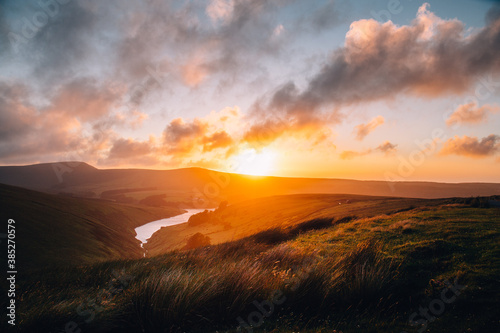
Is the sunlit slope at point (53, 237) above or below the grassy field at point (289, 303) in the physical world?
below

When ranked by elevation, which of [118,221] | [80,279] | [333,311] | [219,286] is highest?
[219,286]

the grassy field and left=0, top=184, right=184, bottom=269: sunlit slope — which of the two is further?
left=0, top=184, right=184, bottom=269: sunlit slope

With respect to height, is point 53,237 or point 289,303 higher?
point 289,303

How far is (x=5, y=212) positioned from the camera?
62.7 metres

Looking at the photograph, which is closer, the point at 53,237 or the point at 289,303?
the point at 289,303

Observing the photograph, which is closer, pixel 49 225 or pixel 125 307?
pixel 125 307

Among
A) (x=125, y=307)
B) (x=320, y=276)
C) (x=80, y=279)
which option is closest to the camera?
(x=125, y=307)

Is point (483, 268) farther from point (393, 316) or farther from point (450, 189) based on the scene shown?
point (450, 189)

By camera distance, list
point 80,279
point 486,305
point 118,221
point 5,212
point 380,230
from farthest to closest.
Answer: point 118,221, point 5,212, point 380,230, point 80,279, point 486,305

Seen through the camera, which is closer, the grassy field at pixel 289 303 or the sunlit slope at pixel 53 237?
the grassy field at pixel 289 303

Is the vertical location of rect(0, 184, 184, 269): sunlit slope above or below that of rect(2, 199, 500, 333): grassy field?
below

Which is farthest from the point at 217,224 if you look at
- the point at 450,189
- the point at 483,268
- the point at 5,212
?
the point at 450,189

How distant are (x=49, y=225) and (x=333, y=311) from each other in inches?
3294

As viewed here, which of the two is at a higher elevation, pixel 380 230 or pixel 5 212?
pixel 380 230
